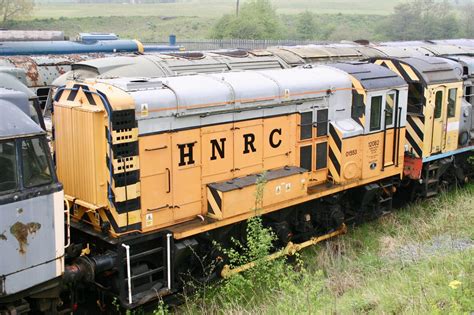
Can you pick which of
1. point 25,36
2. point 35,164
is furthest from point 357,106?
point 25,36

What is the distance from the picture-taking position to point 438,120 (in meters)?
13.2

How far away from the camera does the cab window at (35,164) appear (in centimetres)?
628

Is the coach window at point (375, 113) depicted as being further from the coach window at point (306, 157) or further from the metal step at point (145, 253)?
the metal step at point (145, 253)

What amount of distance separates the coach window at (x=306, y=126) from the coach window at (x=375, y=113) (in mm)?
1625

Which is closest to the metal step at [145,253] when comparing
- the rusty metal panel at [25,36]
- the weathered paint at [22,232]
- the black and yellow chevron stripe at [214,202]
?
the black and yellow chevron stripe at [214,202]

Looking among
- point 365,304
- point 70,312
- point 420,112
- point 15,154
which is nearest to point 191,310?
point 70,312

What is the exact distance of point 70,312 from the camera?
742cm

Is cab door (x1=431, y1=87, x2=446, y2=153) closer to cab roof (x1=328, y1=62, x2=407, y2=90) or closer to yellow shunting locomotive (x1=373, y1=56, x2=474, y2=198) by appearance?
yellow shunting locomotive (x1=373, y1=56, x2=474, y2=198)

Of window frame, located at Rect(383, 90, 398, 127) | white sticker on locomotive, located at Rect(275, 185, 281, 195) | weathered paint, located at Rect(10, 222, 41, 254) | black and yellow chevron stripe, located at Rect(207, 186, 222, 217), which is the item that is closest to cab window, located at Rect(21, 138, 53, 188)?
weathered paint, located at Rect(10, 222, 41, 254)

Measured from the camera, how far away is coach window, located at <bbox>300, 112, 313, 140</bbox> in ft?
34.7

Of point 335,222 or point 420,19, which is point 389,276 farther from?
point 420,19

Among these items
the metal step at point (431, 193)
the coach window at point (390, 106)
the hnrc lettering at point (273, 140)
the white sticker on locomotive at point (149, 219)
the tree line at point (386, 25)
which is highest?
the tree line at point (386, 25)

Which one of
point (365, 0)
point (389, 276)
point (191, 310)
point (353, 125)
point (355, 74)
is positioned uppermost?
point (365, 0)

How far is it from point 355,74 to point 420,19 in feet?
187
